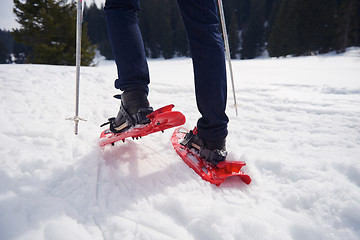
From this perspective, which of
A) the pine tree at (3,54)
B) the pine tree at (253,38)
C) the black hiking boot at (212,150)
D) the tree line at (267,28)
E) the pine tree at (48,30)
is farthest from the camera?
the pine tree at (3,54)

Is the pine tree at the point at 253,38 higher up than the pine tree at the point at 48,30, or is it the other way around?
the pine tree at the point at 253,38

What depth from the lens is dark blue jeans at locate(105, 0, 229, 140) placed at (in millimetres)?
1060

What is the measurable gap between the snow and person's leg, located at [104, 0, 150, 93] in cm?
51

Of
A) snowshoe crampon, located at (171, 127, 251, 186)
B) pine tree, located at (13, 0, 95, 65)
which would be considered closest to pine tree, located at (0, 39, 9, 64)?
pine tree, located at (13, 0, 95, 65)

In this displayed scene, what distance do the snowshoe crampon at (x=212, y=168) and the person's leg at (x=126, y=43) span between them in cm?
56

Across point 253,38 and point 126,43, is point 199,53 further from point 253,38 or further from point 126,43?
point 253,38

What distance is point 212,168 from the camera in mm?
1196

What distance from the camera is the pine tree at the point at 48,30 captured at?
16.0 m

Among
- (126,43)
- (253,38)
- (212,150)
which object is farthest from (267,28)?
(212,150)

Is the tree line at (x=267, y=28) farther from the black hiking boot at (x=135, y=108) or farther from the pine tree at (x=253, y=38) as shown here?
the black hiking boot at (x=135, y=108)

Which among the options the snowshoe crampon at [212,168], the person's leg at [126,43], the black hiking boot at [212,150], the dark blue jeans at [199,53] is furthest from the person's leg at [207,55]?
the person's leg at [126,43]

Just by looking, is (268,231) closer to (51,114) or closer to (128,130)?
(128,130)

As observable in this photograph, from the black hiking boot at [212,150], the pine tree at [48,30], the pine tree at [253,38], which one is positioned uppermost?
the pine tree at [253,38]

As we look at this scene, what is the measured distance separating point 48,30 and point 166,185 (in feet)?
67.1
